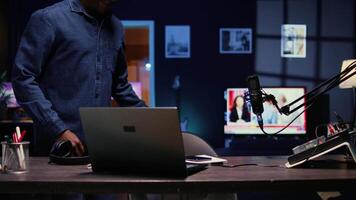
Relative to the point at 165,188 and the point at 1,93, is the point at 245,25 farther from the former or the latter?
the point at 165,188

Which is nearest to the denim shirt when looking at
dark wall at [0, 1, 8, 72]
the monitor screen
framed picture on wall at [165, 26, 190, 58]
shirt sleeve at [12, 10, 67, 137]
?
shirt sleeve at [12, 10, 67, 137]

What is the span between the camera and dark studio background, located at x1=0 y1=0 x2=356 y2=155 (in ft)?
19.0

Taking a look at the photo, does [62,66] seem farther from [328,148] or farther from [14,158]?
[328,148]

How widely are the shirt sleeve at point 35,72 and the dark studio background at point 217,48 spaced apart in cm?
395

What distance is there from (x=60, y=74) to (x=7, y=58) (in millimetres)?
4207

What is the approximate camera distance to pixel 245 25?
19.0 ft

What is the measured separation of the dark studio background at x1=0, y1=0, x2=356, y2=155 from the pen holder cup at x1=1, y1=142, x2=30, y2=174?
427cm

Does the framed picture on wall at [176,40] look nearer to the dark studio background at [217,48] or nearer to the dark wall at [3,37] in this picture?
the dark studio background at [217,48]

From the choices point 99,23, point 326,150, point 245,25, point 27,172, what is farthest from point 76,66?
point 245,25

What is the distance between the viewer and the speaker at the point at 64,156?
1697 millimetres

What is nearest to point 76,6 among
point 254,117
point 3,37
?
point 254,117

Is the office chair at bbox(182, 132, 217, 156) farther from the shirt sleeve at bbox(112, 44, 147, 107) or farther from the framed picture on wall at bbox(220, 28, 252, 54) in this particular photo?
the framed picture on wall at bbox(220, 28, 252, 54)

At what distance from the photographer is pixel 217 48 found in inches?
229

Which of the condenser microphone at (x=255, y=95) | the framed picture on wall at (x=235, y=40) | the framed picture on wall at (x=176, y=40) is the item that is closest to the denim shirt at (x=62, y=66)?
the condenser microphone at (x=255, y=95)
